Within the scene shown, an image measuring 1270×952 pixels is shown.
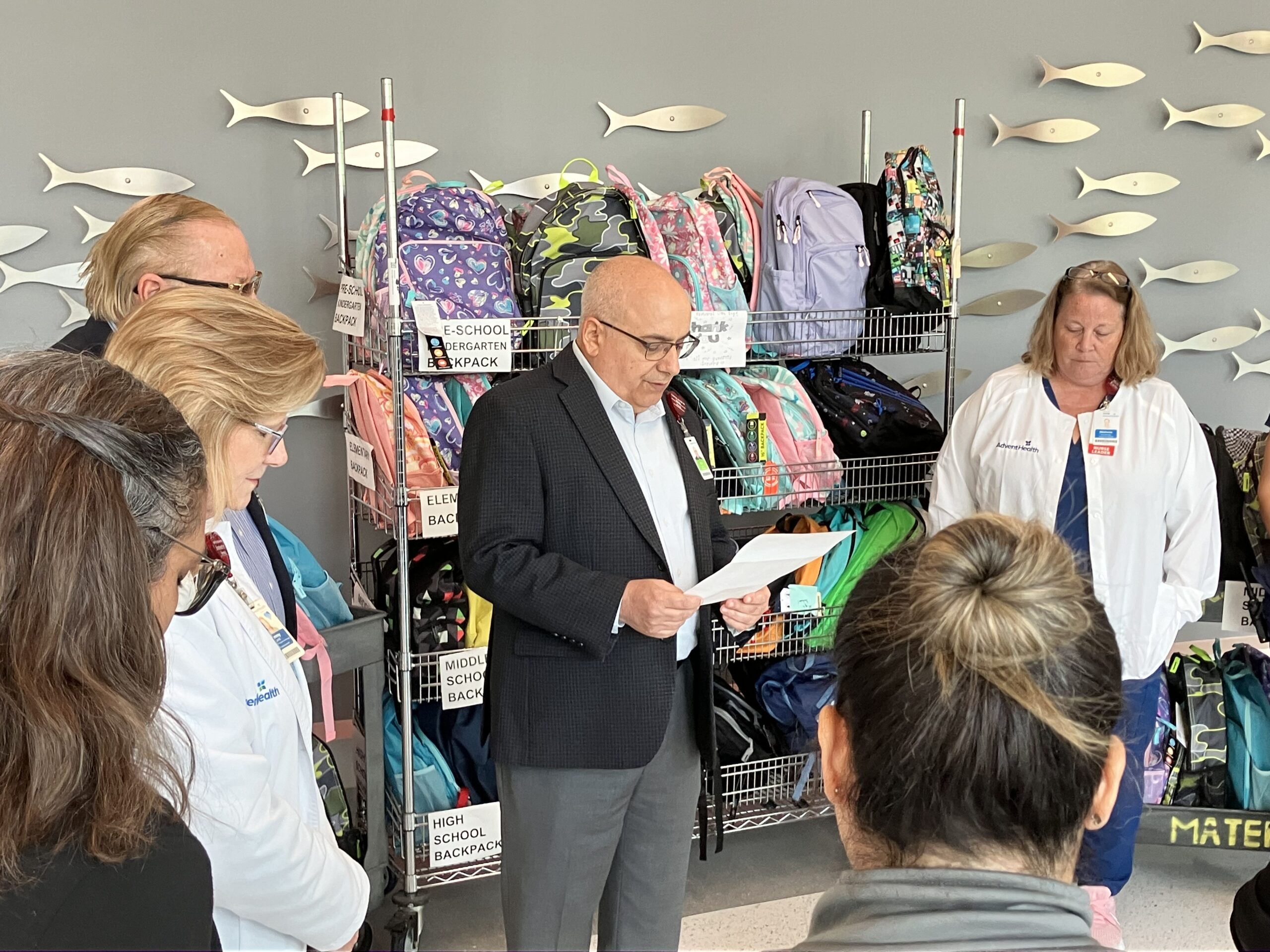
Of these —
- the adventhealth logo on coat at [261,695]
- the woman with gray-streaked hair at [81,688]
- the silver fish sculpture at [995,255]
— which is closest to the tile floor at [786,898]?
the adventhealth logo on coat at [261,695]

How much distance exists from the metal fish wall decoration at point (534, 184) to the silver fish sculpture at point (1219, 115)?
231 cm

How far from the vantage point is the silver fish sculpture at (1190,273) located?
4480mm

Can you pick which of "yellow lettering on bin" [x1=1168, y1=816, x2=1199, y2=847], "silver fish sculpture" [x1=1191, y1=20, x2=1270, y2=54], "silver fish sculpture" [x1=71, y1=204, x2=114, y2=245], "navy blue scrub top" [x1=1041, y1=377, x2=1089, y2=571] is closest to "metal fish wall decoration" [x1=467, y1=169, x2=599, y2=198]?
"silver fish sculpture" [x1=71, y1=204, x2=114, y2=245]

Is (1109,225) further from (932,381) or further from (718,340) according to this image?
(718,340)

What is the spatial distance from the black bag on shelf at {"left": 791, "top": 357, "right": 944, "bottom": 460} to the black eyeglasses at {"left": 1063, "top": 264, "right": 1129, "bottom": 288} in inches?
25.2

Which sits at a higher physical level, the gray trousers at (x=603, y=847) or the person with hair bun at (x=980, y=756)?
the person with hair bun at (x=980, y=756)

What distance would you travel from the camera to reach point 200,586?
137 cm

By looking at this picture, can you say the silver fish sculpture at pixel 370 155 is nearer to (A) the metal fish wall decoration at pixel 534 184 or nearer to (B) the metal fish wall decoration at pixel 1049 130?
(A) the metal fish wall decoration at pixel 534 184

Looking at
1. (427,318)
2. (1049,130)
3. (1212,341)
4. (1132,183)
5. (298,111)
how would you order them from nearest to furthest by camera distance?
1. (427,318)
2. (298,111)
3. (1049,130)
4. (1132,183)
5. (1212,341)

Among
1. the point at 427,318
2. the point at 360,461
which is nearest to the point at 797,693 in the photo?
the point at 360,461

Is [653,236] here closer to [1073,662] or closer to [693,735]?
[693,735]

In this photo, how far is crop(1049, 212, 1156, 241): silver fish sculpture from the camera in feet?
14.4

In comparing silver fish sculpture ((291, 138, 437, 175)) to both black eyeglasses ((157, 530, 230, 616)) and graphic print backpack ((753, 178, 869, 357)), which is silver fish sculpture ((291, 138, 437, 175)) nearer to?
graphic print backpack ((753, 178, 869, 357))

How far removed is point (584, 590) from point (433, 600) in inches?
40.6
